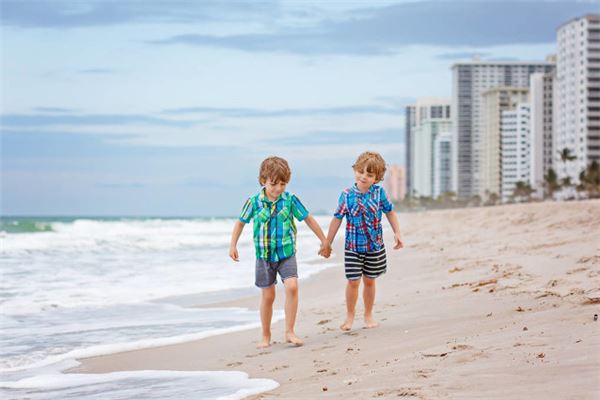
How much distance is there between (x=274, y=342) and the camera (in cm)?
611

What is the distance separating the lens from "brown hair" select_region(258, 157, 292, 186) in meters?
5.68

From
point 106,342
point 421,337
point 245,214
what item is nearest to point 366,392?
point 421,337

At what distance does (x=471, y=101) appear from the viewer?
17850cm

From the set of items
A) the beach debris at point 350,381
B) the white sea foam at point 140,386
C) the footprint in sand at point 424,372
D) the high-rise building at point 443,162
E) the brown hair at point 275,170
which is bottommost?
the white sea foam at point 140,386

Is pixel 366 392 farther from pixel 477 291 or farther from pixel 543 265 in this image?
pixel 543 265

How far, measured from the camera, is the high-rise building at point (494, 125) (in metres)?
156

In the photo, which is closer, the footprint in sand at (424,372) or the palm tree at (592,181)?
the footprint in sand at (424,372)

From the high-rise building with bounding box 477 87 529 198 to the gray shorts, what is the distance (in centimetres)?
15277

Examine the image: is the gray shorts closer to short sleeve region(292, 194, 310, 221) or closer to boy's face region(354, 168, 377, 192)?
short sleeve region(292, 194, 310, 221)

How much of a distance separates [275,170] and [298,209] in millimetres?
365

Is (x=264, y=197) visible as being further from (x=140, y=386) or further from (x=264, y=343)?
(x=140, y=386)

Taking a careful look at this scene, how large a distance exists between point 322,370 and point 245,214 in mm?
1591

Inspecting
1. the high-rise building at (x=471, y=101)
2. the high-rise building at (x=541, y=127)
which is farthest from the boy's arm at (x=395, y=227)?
the high-rise building at (x=471, y=101)

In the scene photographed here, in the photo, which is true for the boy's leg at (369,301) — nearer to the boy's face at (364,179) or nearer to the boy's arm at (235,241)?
the boy's face at (364,179)
